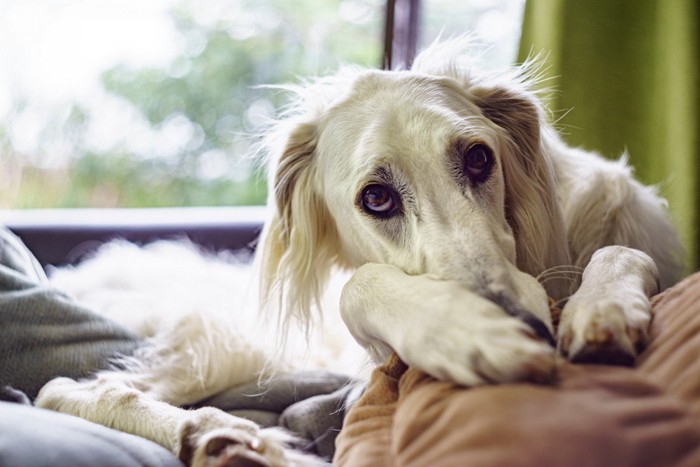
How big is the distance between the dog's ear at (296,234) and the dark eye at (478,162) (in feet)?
1.35

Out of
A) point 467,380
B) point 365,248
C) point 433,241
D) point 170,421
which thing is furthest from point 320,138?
point 467,380

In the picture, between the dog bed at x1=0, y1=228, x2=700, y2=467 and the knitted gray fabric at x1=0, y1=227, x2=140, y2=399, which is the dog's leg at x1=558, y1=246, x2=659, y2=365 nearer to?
the dog bed at x1=0, y1=228, x2=700, y2=467

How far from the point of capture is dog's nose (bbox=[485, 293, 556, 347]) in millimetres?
873

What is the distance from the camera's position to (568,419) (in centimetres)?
71

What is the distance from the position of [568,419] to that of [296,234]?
98 cm

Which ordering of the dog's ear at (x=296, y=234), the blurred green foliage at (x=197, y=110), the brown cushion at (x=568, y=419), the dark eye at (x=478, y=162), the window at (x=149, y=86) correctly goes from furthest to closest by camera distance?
1. the blurred green foliage at (x=197, y=110)
2. the window at (x=149, y=86)
3. the dog's ear at (x=296, y=234)
4. the dark eye at (x=478, y=162)
5. the brown cushion at (x=568, y=419)

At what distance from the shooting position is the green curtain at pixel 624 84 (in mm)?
2160

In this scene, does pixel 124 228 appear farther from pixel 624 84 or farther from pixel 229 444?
pixel 624 84

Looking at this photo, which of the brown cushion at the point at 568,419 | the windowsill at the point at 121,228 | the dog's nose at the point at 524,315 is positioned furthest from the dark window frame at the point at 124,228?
the brown cushion at the point at 568,419

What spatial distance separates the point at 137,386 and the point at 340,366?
54 cm

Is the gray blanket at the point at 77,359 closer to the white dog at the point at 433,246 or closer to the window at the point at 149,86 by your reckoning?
the white dog at the point at 433,246

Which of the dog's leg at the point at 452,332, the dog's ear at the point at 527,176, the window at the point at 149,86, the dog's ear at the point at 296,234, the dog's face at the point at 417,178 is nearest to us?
the dog's leg at the point at 452,332

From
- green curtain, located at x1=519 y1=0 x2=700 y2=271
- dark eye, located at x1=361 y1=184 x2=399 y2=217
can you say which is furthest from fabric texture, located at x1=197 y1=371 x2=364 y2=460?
green curtain, located at x1=519 y1=0 x2=700 y2=271

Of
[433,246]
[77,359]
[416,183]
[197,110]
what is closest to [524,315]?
[433,246]
